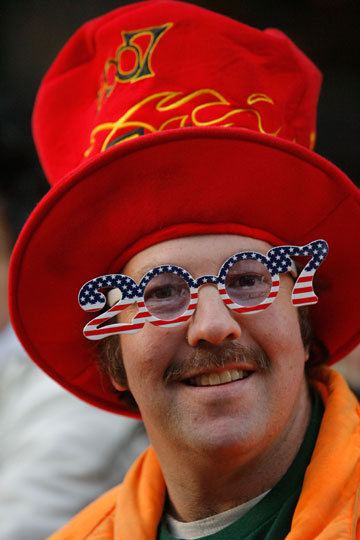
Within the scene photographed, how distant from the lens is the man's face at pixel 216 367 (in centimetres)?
211

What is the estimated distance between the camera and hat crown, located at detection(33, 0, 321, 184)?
7.38 ft

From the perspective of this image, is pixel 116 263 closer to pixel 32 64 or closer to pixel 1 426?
pixel 1 426

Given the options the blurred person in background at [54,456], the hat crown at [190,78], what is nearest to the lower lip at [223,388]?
the hat crown at [190,78]

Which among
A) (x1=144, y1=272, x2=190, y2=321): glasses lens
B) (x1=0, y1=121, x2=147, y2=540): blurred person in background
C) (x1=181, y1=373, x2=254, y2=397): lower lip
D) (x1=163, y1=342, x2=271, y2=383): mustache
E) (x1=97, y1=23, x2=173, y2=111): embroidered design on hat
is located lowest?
(x1=0, y1=121, x2=147, y2=540): blurred person in background

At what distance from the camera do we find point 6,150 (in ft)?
14.1

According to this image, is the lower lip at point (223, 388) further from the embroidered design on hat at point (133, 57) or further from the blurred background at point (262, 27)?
the blurred background at point (262, 27)

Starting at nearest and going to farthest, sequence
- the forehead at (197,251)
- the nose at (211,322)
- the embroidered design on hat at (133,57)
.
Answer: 1. the nose at (211,322)
2. the forehead at (197,251)
3. the embroidered design on hat at (133,57)

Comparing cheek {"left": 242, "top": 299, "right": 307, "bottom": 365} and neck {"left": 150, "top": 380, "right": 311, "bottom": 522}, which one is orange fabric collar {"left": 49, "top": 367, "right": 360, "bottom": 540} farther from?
cheek {"left": 242, "top": 299, "right": 307, "bottom": 365}

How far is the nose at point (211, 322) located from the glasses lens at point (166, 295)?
0.24 ft

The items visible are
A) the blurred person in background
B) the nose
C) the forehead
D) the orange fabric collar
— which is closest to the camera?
the orange fabric collar

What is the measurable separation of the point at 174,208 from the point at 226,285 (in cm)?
25

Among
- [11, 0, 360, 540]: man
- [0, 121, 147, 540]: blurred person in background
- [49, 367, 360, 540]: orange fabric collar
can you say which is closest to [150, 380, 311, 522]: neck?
[11, 0, 360, 540]: man

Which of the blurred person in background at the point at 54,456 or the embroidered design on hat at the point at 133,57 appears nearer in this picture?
the embroidered design on hat at the point at 133,57

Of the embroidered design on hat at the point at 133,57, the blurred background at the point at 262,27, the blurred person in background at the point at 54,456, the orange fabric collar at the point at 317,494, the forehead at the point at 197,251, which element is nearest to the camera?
the orange fabric collar at the point at 317,494
